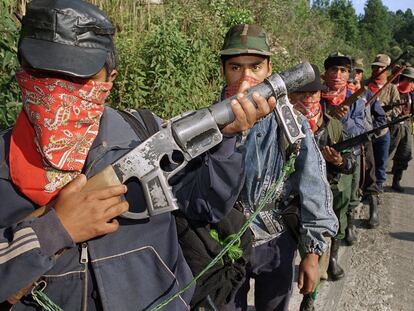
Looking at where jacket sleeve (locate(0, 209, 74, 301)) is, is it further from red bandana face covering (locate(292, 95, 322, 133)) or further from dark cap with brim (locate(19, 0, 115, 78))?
red bandana face covering (locate(292, 95, 322, 133))

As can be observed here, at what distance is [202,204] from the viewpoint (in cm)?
163

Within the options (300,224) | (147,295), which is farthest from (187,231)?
(300,224)

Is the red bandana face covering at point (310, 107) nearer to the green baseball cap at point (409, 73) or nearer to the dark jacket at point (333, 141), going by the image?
the dark jacket at point (333, 141)

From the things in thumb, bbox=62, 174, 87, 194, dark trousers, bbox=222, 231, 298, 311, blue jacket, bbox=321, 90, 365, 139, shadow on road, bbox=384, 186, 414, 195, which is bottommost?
shadow on road, bbox=384, 186, 414, 195

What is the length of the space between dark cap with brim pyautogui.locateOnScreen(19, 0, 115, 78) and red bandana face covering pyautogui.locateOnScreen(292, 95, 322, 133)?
7.69ft

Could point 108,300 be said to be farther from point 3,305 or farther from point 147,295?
point 3,305

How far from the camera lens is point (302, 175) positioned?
7.36 feet

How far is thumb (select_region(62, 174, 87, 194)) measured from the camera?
127 centimetres

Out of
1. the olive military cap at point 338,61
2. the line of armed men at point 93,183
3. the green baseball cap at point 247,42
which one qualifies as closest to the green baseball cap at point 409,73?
the olive military cap at point 338,61

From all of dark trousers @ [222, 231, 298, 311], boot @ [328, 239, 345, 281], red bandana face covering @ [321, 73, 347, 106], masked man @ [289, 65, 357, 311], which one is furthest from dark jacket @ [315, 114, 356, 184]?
Answer: dark trousers @ [222, 231, 298, 311]

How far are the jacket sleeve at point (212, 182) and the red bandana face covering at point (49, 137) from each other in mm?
421

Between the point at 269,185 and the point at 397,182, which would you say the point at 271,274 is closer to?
the point at 269,185

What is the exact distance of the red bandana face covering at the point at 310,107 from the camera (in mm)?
3486

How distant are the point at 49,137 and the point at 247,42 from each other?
128 cm
